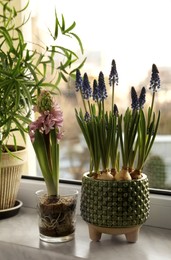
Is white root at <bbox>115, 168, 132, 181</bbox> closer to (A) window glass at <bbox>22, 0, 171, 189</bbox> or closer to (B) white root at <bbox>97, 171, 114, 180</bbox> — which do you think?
(B) white root at <bbox>97, 171, 114, 180</bbox>

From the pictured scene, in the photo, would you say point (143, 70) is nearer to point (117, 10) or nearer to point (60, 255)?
point (117, 10)

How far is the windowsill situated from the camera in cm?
107

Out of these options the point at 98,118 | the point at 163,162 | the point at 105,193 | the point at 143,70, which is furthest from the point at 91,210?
the point at 143,70

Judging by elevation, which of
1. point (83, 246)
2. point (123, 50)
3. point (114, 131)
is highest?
point (123, 50)

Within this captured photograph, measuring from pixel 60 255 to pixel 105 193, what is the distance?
19cm

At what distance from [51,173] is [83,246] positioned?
20 cm

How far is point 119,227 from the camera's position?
105 centimetres

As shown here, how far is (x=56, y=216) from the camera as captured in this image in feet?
3.71

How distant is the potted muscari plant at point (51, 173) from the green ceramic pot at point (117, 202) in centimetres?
10

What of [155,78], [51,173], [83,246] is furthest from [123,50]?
[83,246]

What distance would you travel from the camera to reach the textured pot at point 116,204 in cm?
103

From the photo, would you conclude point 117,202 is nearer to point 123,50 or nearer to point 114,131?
point 114,131

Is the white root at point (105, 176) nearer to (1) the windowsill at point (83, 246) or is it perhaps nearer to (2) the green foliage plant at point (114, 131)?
(2) the green foliage plant at point (114, 131)

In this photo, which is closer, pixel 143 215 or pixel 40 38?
pixel 143 215
